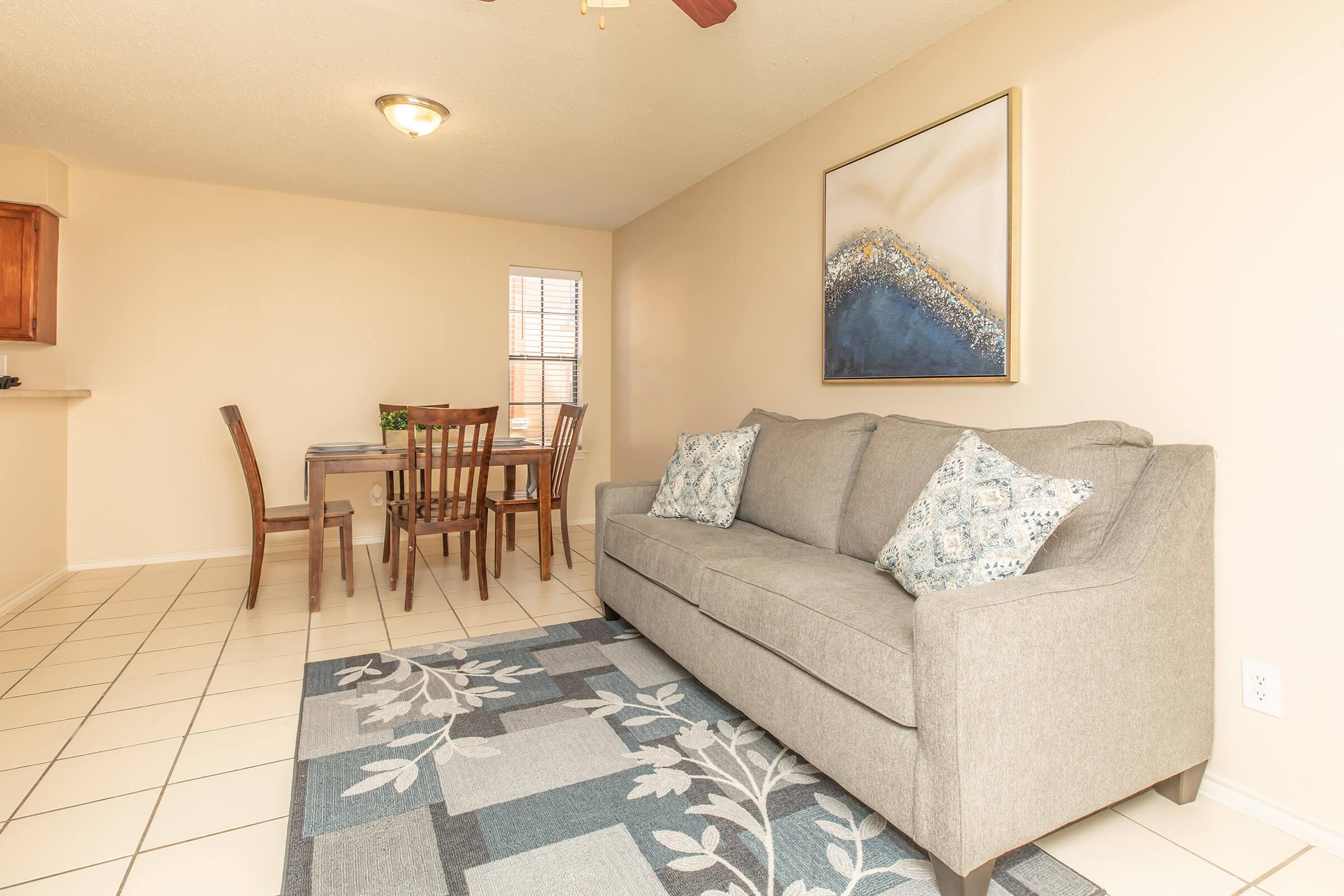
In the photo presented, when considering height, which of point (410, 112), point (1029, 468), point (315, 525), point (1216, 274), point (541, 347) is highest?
point (410, 112)

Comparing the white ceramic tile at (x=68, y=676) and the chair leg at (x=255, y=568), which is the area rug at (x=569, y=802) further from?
the chair leg at (x=255, y=568)

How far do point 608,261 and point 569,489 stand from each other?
1.95m

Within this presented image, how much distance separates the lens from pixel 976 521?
174 centimetres

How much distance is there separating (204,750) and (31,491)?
2.79 metres

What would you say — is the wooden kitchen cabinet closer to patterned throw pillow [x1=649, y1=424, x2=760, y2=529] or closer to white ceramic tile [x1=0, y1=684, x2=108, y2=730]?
white ceramic tile [x1=0, y1=684, x2=108, y2=730]

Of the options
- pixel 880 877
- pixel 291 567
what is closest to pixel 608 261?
pixel 291 567

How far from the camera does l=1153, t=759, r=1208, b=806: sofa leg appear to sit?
70.6 inches

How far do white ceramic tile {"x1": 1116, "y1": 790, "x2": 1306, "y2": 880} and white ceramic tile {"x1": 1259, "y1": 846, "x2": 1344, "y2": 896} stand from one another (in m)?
0.02

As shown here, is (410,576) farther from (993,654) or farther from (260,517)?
(993,654)

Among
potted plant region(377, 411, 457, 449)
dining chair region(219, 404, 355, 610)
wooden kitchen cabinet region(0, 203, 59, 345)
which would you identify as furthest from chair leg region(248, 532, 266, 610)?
wooden kitchen cabinet region(0, 203, 59, 345)

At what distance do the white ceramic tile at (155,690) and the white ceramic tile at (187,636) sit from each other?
35 cm

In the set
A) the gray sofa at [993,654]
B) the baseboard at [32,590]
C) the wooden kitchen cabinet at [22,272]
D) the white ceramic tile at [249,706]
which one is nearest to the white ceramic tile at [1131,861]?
the gray sofa at [993,654]

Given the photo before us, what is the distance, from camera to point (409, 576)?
342 cm

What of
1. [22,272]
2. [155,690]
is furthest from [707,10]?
[22,272]
